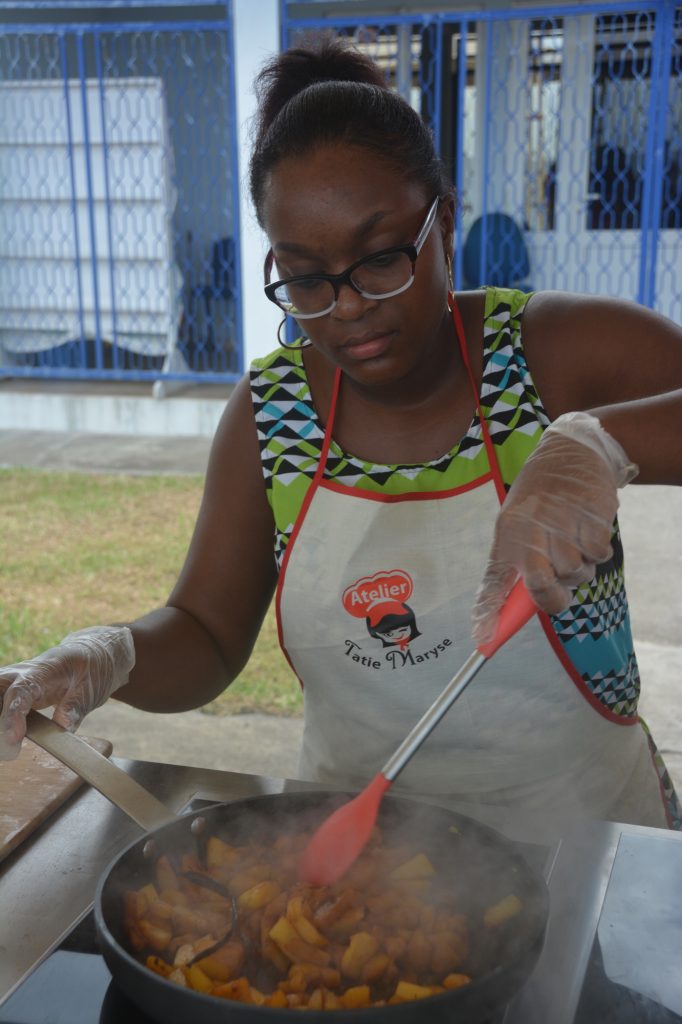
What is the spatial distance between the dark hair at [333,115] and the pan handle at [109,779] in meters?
0.79

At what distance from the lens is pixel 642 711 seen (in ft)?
10.7

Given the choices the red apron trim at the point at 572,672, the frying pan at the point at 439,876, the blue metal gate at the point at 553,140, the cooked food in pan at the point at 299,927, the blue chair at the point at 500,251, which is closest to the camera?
the frying pan at the point at 439,876

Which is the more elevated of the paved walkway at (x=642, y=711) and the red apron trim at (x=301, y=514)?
the red apron trim at (x=301, y=514)

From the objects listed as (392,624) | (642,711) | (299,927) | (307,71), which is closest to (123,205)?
(642,711)

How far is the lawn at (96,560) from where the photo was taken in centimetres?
368

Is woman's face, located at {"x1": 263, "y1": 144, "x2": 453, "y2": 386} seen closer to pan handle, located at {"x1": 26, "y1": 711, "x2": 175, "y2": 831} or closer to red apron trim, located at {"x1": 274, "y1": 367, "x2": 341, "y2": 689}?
red apron trim, located at {"x1": 274, "y1": 367, "x2": 341, "y2": 689}

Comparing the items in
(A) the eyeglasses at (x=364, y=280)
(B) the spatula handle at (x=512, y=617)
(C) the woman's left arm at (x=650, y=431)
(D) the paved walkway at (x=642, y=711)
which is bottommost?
(D) the paved walkway at (x=642, y=711)

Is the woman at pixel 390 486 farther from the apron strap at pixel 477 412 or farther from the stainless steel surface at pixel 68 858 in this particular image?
the stainless steel surface at pixel 68 858

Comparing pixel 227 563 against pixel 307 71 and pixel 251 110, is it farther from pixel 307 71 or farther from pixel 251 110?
pixel 251 110

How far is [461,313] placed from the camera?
1605 mm

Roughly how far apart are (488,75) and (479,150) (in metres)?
1.12

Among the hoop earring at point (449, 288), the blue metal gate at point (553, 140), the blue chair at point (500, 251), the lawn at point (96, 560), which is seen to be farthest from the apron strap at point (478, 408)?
the blue chair at point (500, 251)

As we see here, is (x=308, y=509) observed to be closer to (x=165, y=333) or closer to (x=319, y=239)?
(x=319, y=239)

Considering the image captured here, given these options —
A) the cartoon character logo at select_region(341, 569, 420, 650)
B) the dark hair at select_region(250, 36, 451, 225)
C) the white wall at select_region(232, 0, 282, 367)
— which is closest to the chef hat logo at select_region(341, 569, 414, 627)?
the cartoon character logo at select_region(341, 569, 420, 650)
